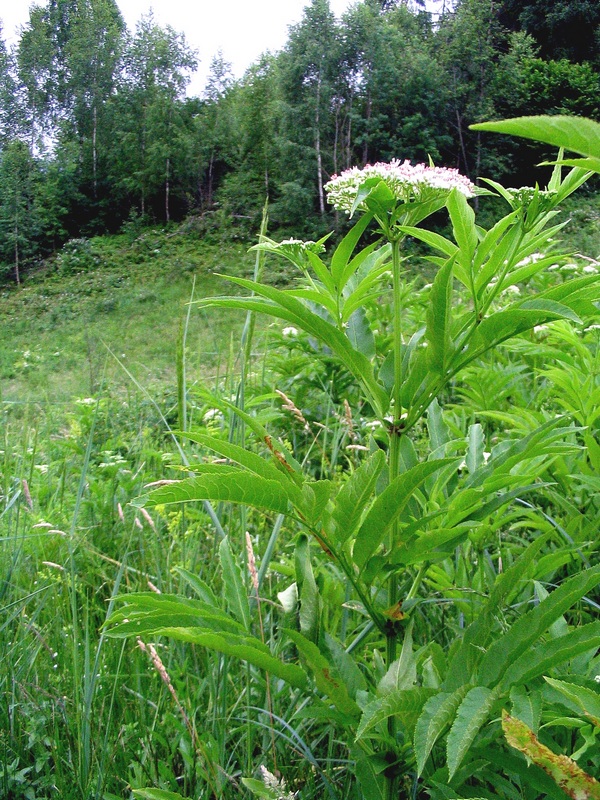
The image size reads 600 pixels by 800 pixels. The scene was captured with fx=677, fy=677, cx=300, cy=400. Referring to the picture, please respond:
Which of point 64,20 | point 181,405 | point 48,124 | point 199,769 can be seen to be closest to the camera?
point 199,769

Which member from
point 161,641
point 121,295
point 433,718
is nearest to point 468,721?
point 433,718

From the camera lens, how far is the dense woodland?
19266 mm

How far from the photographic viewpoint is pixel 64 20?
2719 centimetres

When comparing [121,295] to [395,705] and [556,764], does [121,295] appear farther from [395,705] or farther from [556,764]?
[556,764]

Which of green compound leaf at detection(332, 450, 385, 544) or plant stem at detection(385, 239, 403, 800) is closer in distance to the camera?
green compound leaf at detection(332, 450, 385, 544)

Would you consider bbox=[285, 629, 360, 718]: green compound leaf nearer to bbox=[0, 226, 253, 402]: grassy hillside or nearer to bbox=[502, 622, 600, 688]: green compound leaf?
bbox=[502, 622, 600, 688]: green compound leaf

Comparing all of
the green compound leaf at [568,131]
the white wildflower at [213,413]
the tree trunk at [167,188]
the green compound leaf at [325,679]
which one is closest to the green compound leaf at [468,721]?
the green compound leaf at [325,679]

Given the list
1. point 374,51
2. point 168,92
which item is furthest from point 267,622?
point 168,92

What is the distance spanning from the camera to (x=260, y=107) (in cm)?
2148

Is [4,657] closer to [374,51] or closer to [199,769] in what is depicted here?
[199,769]

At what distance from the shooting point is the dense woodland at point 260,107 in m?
19.3

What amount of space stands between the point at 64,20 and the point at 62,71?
11.3ft

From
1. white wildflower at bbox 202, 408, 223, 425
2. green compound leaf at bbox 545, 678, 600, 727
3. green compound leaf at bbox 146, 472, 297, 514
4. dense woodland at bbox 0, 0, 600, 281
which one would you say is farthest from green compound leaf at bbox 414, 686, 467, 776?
dense woodland at bbox 0, 0, 600, 281

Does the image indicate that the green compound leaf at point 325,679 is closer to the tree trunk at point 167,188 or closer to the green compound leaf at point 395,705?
the green compound leaf at point 395,705
